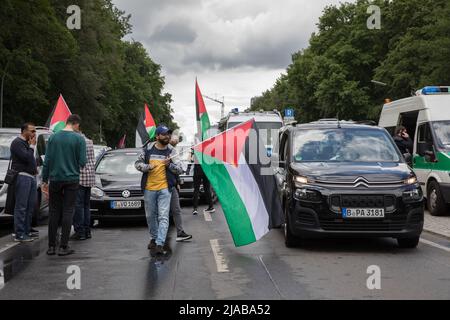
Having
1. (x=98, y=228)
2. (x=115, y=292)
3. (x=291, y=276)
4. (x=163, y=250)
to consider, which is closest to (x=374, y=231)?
(x=291, y=276)

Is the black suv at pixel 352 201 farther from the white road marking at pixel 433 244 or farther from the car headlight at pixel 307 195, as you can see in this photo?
the white road marking at pixel 433 244

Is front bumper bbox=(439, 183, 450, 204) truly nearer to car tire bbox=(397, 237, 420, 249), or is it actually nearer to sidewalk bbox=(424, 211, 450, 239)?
sidewalk bbox=(424, 211, 450, 239)

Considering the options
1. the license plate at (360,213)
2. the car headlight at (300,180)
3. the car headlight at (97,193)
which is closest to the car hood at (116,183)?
the car headlight at (97,193)

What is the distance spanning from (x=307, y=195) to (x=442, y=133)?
654 centimetres

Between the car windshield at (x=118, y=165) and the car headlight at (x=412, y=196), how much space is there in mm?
6133

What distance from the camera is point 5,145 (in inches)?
544

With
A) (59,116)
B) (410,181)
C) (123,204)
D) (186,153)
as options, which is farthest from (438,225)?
(59,116)

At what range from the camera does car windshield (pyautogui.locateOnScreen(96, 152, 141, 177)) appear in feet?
44.8

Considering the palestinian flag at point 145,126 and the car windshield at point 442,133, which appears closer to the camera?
the car windshield at point 442,133

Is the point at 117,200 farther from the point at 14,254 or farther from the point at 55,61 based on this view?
the point at 55,61

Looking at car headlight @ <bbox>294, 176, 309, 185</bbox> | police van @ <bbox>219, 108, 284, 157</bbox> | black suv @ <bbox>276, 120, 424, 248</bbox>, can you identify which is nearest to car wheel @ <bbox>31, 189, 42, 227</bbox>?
black suv @ <bbox>276, 120, 424, 248</bbox>

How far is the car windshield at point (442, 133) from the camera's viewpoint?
14.3m
